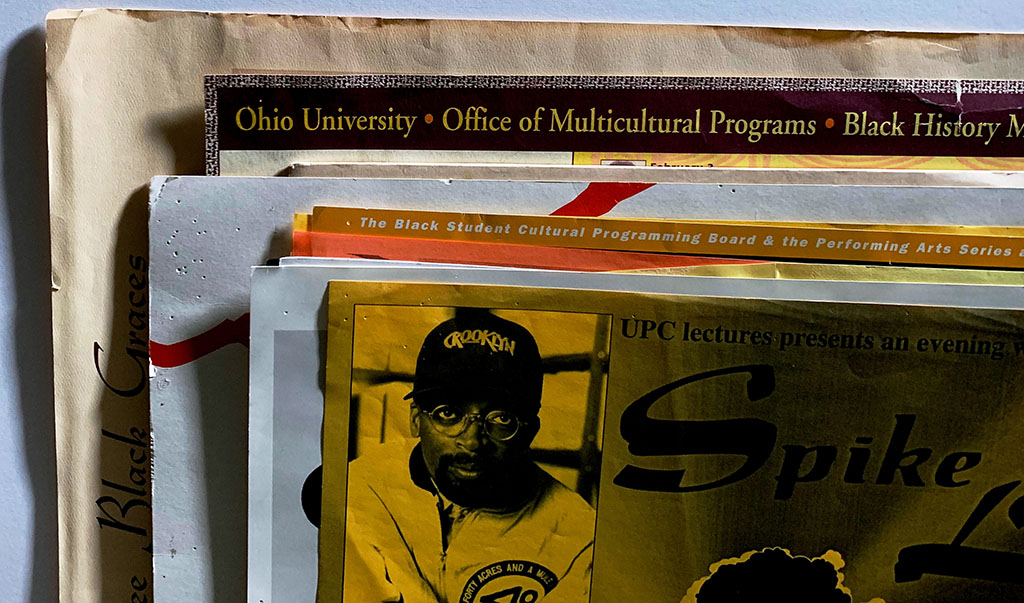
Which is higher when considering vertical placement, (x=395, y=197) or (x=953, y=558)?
(x=395, y=197)

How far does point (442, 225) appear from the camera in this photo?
24cm

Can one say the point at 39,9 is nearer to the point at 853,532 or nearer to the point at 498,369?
the point at 498,369

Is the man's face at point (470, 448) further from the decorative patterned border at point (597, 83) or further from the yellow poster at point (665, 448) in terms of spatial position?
the decorative patterned border at point (597, 83)

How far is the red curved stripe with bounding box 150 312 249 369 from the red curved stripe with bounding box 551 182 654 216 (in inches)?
5.4

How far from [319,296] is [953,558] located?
0.25m

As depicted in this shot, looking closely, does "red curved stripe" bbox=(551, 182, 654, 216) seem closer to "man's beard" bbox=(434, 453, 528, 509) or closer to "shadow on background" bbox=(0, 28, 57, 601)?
"man's beard" bbox=(434, 453, 528, 509)

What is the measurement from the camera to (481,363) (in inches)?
9.2

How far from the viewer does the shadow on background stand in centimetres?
26

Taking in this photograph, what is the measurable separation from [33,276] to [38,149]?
5 cm

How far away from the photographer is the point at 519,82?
248mm

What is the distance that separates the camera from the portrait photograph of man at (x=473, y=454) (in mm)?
234

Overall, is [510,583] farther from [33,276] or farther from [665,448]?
[33,276]

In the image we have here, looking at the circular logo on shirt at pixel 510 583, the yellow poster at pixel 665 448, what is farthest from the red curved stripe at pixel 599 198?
the circular logo on shirt at pixel 510 583

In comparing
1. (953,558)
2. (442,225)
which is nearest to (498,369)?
(442,225)
